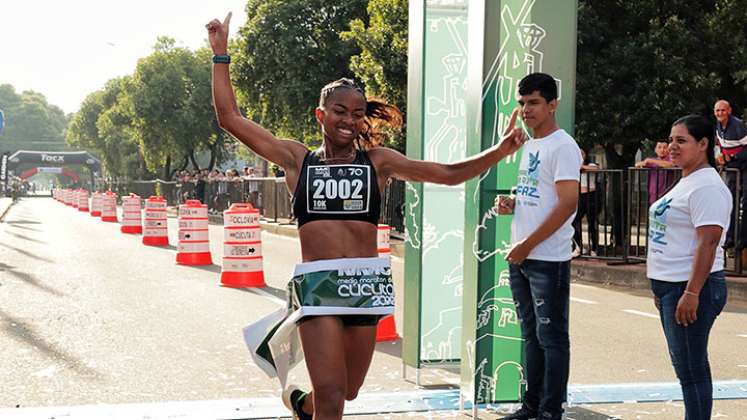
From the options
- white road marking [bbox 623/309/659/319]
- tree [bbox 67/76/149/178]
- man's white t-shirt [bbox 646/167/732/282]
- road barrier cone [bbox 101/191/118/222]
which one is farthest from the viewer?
tree [bbox 67/76/149/178]

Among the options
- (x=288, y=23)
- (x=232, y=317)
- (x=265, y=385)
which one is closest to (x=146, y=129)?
(x=288, y=23)

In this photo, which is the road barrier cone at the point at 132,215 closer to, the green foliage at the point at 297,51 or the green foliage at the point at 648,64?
the green foliage at the point at 297,51

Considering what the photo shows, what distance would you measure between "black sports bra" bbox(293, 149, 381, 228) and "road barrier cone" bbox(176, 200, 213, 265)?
11704 millimetres

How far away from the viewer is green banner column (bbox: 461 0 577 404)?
204 inches

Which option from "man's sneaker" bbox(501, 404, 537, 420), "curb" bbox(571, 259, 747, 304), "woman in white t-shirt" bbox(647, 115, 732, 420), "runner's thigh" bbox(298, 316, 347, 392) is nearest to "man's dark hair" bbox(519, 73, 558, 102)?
"woman in white t-shirt" bbox(647, 115, 732, 420)

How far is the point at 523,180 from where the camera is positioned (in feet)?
16.0

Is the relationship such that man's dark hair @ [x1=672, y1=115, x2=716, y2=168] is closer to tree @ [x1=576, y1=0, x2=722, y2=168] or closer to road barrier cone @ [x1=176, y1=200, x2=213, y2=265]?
road barrier cone @ [x1=176, y1=200, x2=213, y2=265]

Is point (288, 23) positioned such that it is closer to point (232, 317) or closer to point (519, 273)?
point (232, 317)

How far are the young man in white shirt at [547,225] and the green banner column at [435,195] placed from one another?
4.15 ft

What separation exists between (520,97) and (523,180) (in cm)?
46

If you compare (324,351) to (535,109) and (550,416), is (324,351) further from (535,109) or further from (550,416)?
(535,109)

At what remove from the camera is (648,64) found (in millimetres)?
18016

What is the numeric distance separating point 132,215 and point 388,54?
8.80m

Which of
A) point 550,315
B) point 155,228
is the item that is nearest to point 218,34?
point 550,315
